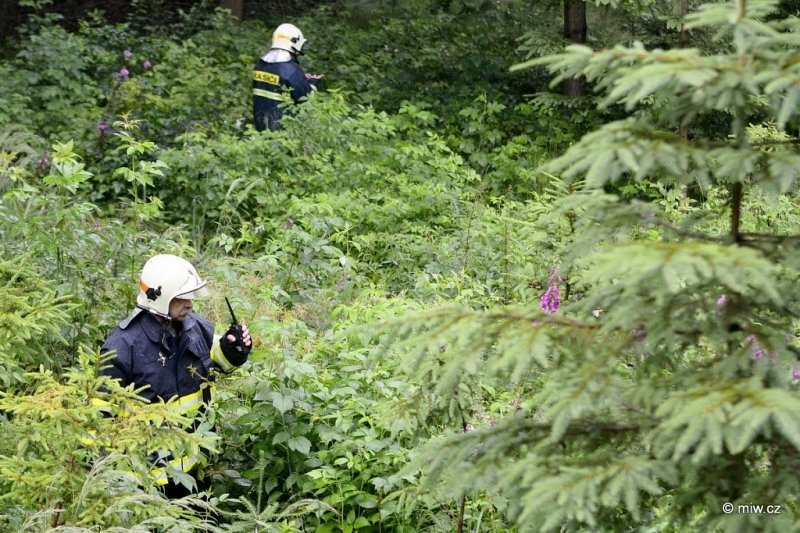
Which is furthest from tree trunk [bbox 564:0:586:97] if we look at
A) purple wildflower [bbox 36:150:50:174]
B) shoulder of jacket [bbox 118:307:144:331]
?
shoulder of jacket [bbox 118:307:144:331]

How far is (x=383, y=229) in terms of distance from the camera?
9.50 metres

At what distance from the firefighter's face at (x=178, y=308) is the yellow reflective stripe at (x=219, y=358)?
0.88ft

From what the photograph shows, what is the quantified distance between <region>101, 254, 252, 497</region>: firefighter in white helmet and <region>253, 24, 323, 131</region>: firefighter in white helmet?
247 inches

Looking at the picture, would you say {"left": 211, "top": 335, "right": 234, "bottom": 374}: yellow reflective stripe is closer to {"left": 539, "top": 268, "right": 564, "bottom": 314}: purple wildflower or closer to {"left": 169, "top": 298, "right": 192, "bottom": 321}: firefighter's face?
{"left": 169, "top": 298, "right": 192, "bottom": 321}: firefighter's face

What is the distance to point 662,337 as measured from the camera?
295cm

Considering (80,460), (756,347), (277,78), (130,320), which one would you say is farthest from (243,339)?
(277,78)

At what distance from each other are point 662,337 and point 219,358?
330 cm

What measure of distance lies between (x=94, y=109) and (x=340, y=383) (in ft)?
25.7

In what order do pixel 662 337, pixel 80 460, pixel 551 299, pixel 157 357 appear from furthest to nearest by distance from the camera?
pixel 157 357
pixel 551 299
pixel 80 460
pixel 662 337

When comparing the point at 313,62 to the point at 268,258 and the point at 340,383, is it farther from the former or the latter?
the point at 340,383

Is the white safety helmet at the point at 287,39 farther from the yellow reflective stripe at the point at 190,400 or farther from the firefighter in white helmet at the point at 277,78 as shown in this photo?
the yellow reflective stripe at the point at 190,400

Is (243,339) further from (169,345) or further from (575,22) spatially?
(575,22)

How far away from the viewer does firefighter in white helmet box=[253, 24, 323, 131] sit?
11.8 m

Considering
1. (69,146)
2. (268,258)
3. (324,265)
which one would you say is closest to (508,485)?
(69,146)
